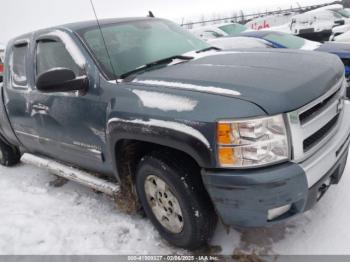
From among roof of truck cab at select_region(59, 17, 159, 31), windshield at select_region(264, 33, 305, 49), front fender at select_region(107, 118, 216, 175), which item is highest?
roof of truck cab at select_region(59, 17, 159, 31)

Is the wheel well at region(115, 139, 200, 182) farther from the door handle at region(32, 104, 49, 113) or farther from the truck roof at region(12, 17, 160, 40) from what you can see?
the truck roof at region(12, 17, 160, 40)

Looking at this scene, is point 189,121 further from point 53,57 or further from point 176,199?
point 53,57

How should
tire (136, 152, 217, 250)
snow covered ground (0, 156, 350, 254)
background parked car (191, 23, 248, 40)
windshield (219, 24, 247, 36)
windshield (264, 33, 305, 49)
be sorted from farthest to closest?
windshield (219, 24, 247, 36) < background parked car (191, 23, 248, 40) < windshield (264, 33, 305, 49) < snow covered ground (0, 156, 350, 254) < tire (136, 152, 217, 250)

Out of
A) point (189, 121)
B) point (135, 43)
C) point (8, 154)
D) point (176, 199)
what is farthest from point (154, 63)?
point (8, 154)

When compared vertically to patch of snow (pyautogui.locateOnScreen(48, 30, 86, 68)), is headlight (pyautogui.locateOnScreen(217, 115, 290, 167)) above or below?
below

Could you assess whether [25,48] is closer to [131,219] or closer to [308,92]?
[131,219]

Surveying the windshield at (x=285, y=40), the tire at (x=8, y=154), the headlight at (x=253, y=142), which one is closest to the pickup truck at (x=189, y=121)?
the headlight at (x=253, y=142)

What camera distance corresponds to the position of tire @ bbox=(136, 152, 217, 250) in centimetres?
242

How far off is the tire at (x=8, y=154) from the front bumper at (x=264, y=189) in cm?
389

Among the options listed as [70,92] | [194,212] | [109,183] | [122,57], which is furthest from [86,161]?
[194,212]

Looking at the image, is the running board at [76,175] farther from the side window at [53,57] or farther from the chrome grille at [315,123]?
the chrome grille at [315,123]

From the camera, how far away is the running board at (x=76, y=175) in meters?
3.12

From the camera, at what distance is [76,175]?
3.48m

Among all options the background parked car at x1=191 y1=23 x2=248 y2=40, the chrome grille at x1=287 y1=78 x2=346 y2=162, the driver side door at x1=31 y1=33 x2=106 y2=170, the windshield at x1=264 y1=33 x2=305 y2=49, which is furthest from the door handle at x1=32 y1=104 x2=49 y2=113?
the background parked car at x1=191 y1=23 x2=248 y2=40
